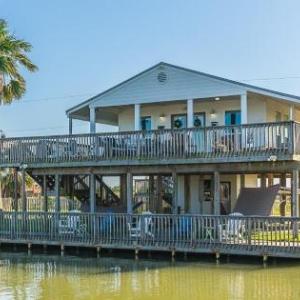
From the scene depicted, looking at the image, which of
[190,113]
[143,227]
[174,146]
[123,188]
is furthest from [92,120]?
[143,227]

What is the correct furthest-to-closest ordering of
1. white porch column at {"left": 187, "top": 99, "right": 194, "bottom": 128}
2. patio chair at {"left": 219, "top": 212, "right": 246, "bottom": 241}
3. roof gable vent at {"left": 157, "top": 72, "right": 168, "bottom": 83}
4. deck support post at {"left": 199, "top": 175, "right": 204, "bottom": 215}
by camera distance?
deck support post at {"left": 199, "top": 175, "right": 204, "bottom": 215} < roof gable vent at {"left": 157, "top": 72, "right": 168, "bottom": 83} < white porch column at {"left": 187, "top": 99, "right": 194, "bottom": 128} < patio chair at {"left": 219, "top": 212, "right": 246, "bottom": 241}

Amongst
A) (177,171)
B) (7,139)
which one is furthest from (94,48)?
(177,171)

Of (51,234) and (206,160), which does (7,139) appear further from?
(206,160)

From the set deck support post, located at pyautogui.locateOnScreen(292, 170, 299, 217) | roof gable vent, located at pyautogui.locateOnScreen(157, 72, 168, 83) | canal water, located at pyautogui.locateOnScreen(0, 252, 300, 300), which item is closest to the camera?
canal water, located at pyautogui.locateOnScreen(0, 252, 300, 300)

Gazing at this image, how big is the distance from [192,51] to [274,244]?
20.1m

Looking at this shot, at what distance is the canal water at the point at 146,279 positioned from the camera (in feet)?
51.2

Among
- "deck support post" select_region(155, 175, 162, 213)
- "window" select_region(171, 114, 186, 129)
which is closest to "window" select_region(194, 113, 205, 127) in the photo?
"window" select_region(171, 114, 186, 129)

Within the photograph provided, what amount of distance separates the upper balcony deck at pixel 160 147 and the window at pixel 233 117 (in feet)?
12.4

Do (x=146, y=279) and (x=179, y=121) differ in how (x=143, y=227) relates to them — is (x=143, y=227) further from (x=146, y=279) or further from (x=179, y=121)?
(x=179, y=121)

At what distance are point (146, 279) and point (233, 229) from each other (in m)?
3.79

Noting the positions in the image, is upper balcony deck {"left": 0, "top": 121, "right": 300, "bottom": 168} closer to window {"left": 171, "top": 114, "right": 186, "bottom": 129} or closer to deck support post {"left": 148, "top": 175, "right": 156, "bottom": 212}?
window {"left": 171, "top": 114, "right": 186, "bottom": 129}

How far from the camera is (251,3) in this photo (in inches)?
1044

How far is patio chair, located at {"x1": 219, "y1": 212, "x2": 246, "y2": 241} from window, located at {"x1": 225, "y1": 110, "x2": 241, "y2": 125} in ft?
21.1

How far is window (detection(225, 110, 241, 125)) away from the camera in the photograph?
84.1 feet
